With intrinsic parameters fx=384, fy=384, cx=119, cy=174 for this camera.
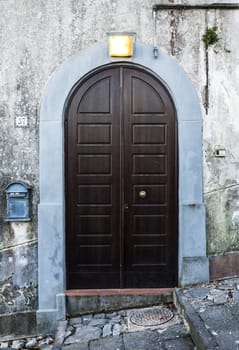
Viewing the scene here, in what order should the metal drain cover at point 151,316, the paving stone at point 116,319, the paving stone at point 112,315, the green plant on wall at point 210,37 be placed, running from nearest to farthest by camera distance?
the metal drain cover at point 151,316 → the paving stone at point 116,319 → the paving stone at point 112,315 → the green plant on wall at point 210,37

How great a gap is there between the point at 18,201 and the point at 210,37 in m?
3.21

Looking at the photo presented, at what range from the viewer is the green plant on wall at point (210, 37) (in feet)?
16.1

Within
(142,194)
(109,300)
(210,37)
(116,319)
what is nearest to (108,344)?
(116,319)

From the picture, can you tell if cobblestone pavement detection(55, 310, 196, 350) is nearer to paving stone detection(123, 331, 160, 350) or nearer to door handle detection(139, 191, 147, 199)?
paving stone detection(123, 331, 160, 350)

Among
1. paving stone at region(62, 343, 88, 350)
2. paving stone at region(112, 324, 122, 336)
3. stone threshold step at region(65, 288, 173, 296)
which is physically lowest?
paving stone at region(62, 343, 88, 350)

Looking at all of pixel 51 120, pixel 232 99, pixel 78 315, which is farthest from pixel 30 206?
pixel 232 99

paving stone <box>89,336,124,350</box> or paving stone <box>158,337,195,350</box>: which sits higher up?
paving stone <box>158,337,195,350</box>

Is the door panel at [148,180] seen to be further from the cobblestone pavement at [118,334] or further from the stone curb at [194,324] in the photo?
the cobblestone pavement at [118,334]

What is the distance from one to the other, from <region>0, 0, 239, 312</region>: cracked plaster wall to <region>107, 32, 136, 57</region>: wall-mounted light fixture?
104 mm

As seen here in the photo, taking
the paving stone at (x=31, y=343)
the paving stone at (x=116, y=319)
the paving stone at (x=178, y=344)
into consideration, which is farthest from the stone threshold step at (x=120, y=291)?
the paving stone at (x=178, y=344)

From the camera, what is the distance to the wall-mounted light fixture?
4.80m

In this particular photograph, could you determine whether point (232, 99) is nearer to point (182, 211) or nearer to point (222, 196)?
point (222, 196)

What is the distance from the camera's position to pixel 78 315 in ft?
16.1

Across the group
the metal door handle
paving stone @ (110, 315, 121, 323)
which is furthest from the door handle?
paving stone @ (110, 315, 121, 323)
